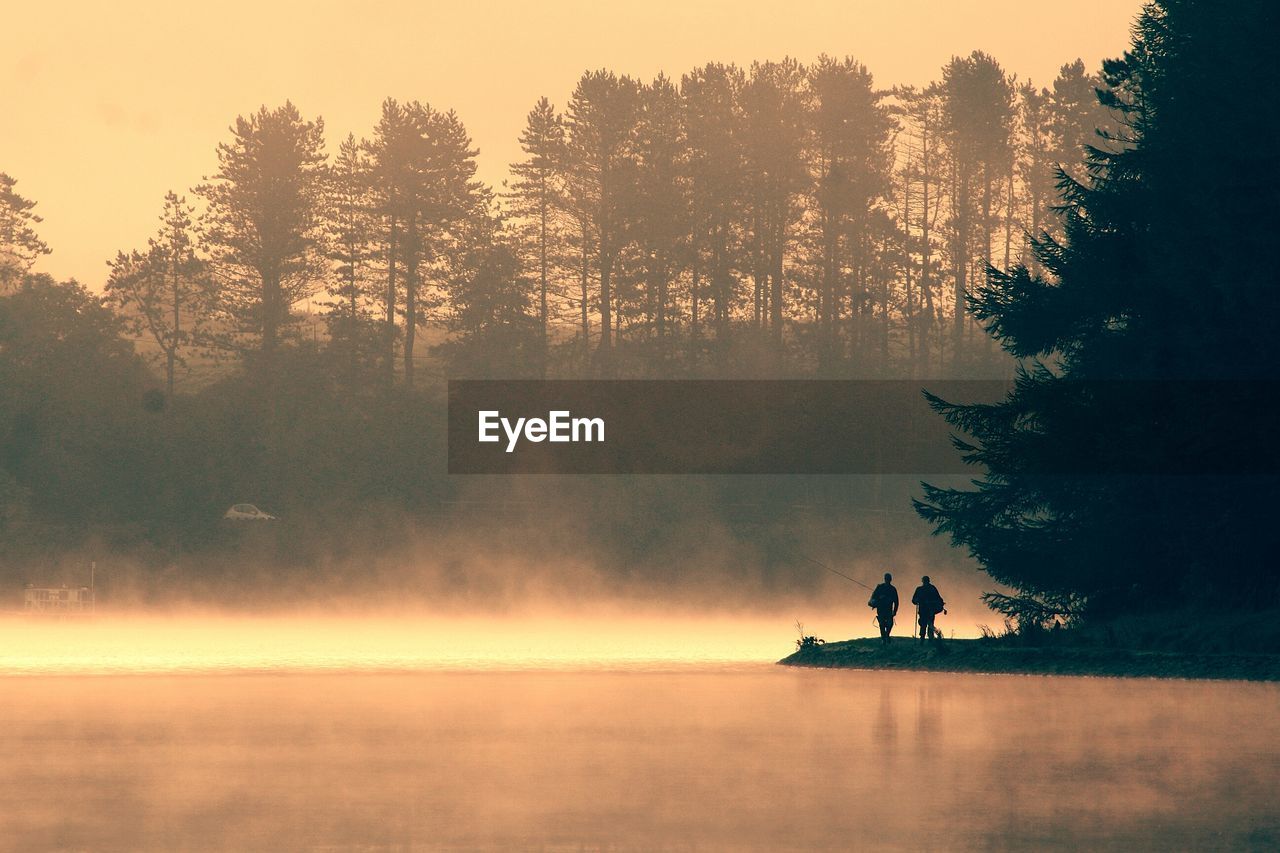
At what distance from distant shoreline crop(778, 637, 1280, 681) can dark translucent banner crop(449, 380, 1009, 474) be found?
163 feet

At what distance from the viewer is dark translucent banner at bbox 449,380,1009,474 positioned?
85.2 meters

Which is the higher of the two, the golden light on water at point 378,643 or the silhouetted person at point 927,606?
the silhouetted person at point 927,606

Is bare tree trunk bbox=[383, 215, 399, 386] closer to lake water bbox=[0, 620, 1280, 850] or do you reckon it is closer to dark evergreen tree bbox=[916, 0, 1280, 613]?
dark evergreen tree bbox=[916, 0, 1280, 613]

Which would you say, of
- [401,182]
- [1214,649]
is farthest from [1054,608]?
[401,182]

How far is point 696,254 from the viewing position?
101m

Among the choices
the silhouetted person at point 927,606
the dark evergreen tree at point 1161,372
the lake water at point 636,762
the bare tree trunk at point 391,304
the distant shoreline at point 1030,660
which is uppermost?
the bare tree trunk at point 391,304

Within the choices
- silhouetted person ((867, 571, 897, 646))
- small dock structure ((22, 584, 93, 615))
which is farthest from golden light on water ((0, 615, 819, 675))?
silhouetted person ((867, 571, 897, 646))

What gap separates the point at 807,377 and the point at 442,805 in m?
80.0

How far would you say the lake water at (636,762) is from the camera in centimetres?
1445

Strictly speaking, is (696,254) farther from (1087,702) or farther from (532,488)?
(1087,702)

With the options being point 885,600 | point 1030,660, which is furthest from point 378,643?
point 1030,660

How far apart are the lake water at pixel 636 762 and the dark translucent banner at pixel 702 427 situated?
5324 cm

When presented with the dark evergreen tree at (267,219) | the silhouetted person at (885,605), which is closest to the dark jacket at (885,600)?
the silhouetted person at (885,605)

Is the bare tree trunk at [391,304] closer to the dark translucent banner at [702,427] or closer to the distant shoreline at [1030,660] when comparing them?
the dark translucent banner at [702,427]
